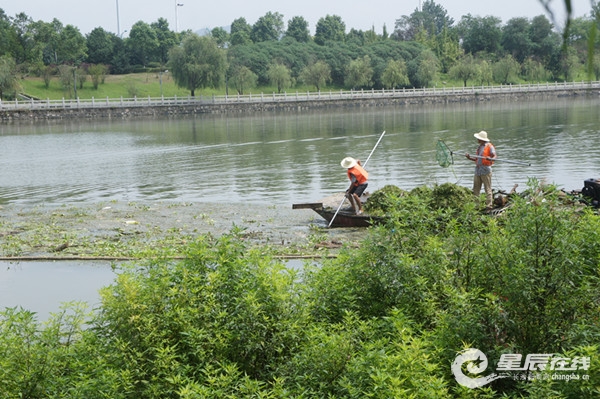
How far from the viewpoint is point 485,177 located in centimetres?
1789

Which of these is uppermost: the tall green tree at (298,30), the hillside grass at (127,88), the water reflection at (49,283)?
the tall green tree at (298,30)

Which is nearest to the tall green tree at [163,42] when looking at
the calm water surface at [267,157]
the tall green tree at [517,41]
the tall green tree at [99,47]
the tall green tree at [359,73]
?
the tall green tree at [99,47]

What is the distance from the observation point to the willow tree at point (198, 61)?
94375 mm

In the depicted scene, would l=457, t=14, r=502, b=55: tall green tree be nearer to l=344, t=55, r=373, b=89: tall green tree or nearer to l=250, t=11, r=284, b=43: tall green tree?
l=344, t=55, r=373, b=89: tall green tree

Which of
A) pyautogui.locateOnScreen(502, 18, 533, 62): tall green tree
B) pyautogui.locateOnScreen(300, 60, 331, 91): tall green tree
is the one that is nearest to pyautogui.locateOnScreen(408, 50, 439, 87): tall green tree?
pyautogui.locateOnScreen(300, 60, 331, 91): tall green tree

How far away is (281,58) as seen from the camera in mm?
122625

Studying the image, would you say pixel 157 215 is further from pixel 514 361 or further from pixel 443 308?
pixel 514 361

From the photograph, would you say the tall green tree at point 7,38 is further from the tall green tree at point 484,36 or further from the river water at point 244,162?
the tall green tree at point 484,36

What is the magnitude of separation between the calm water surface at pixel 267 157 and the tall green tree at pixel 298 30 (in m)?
85.2

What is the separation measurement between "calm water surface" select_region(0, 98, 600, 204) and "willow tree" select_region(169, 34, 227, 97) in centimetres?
2859

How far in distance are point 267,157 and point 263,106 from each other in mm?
56404

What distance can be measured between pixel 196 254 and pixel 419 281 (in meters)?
2.47

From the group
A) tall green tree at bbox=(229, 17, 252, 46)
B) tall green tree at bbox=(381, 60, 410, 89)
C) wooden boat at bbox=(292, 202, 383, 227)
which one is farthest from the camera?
tall green tree at bbox=(229, 17, 252, 46)

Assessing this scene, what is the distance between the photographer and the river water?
25188mm
